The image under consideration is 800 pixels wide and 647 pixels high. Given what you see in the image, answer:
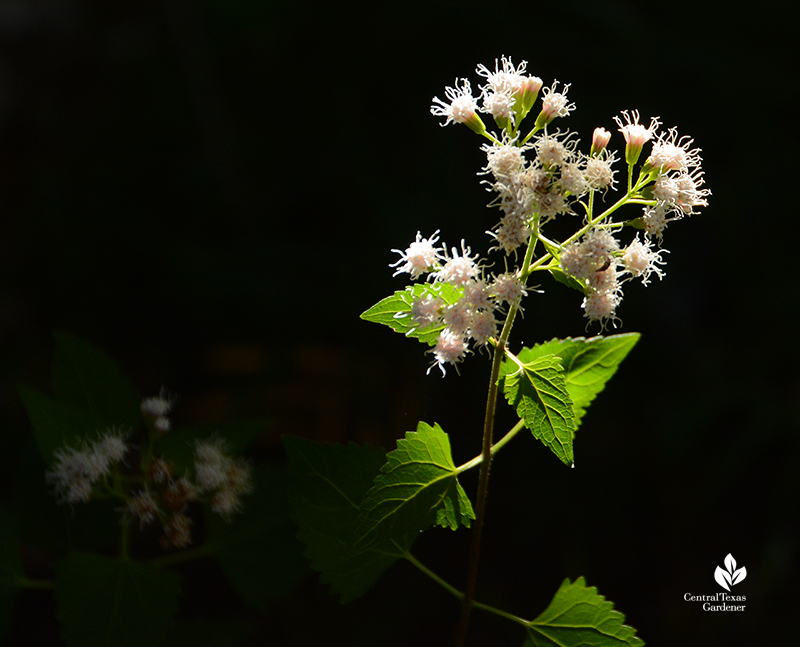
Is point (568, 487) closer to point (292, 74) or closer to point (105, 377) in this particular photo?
point (105, 377)

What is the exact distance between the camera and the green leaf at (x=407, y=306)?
575mm

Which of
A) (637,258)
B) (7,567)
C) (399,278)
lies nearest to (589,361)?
(637,258)

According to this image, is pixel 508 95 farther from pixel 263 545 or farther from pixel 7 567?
pixel 7 567

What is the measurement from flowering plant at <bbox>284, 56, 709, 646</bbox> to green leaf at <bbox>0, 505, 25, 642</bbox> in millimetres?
345

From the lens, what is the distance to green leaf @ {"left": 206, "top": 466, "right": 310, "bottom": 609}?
822mm

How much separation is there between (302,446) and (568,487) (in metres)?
1.05

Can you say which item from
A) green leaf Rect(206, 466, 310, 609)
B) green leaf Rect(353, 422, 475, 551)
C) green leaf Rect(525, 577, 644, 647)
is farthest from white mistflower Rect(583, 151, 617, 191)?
green leaf Rect(206, 466, 310, 609)

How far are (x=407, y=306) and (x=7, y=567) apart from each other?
1.82ft

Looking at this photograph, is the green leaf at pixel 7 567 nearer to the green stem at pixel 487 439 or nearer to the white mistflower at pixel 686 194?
the green stem at pixel 487 439

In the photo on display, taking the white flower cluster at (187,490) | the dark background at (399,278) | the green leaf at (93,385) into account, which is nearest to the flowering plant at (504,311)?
the white flower cluster at (187,490)

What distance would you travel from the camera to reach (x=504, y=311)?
0.57 metres

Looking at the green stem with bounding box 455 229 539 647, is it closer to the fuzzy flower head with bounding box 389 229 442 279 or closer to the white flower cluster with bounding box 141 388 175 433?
the fuzzy flower head with bounding box 389 229 442 279

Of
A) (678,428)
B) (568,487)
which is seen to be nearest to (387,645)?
(568,487)

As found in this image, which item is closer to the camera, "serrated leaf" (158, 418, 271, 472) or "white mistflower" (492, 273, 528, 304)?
"white mistflower" (492, 273, 528, 304)
